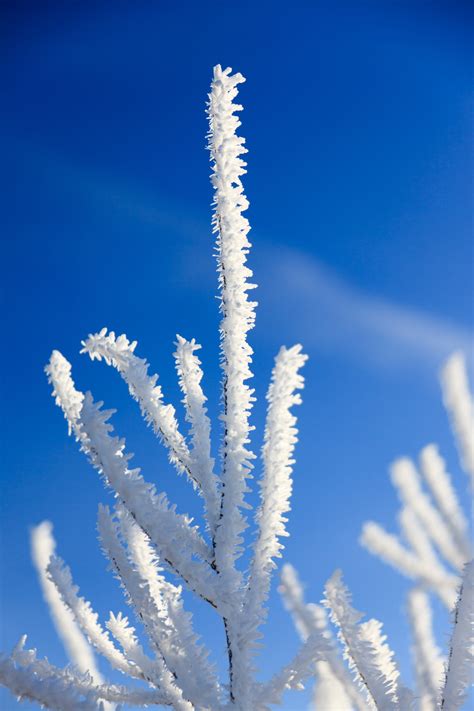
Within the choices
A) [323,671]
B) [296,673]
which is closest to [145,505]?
[296,673]

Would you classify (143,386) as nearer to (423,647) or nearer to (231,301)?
(231,301)

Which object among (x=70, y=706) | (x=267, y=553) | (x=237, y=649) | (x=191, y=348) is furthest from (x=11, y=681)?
(x=191, y=348)

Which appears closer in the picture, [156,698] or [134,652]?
[156,698]

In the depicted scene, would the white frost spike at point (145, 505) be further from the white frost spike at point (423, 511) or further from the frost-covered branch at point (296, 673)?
the white frost spike at point (423, 511)

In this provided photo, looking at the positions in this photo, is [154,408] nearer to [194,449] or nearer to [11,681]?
[194,449]

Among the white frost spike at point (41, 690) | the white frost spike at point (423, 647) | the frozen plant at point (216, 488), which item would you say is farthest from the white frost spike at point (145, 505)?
the white frost spike at point (423, 647)

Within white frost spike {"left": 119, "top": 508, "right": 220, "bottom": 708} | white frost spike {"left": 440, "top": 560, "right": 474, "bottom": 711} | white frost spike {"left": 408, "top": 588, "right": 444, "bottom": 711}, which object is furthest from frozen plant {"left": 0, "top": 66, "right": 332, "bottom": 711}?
white frost spike {"left": 408, "top": 588, "right": 444, "bottom": 711}
